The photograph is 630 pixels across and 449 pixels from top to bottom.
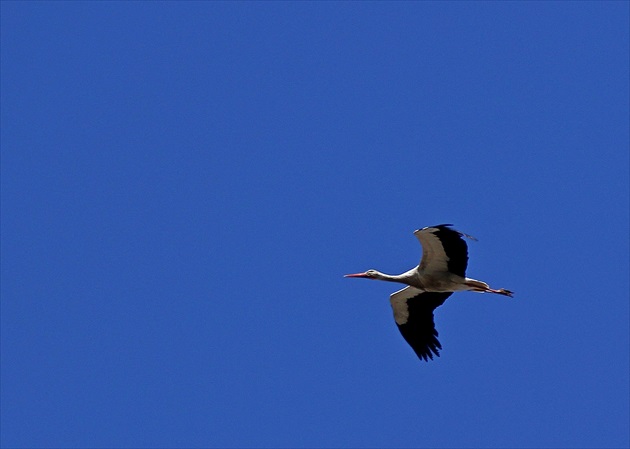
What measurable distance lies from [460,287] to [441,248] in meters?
0.80

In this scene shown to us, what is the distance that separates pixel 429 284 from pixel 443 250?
0.78 metres

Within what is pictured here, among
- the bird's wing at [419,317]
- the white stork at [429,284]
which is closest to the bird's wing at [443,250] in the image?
the white stork at [429,284]

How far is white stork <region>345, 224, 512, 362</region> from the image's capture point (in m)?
18.0

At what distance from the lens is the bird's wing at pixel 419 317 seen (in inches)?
781

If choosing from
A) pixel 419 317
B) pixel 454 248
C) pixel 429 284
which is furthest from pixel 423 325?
pixel 454 248

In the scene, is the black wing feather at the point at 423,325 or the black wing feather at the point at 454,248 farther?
the black wing feather at the point at 423,325

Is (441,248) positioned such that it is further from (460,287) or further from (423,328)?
(423,328)

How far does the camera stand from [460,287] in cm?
1869

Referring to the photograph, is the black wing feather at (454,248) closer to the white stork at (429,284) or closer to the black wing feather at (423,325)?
the white stork at (429,284)

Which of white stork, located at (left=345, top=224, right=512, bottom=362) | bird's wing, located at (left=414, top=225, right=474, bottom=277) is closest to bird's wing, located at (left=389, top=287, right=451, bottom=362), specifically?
white stork, located at (left=345, top=224, right=512, bottom=362)

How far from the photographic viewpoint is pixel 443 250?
18250 mm

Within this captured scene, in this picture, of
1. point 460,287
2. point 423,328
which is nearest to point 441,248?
point 460,287

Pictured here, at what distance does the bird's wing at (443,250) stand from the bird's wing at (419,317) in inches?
49.0

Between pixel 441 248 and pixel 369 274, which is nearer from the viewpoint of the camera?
pixel 441 248
